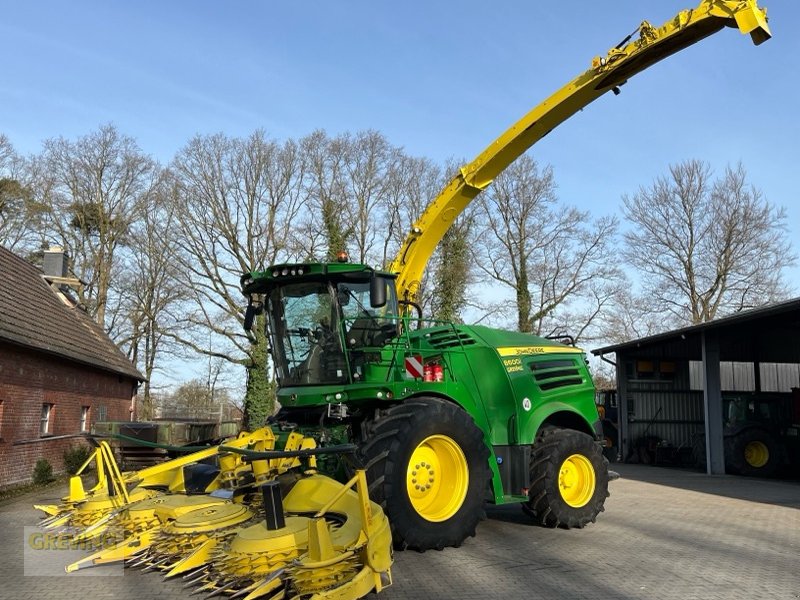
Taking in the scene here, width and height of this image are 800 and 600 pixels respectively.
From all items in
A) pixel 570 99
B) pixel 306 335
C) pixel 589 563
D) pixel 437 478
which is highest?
pixel 570 99

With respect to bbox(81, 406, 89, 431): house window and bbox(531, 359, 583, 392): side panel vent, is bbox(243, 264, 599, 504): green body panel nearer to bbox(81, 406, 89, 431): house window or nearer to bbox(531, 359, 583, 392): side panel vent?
bbox(531, 359, 583, 392): side panel vent

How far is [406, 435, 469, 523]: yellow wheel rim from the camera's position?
6500 mm

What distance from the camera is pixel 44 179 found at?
32406mm

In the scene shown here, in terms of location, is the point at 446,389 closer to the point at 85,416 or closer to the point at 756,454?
the point at 85,416

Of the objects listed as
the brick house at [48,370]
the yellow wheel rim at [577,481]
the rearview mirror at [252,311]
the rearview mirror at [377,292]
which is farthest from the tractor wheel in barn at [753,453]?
the brick house at [48,370]

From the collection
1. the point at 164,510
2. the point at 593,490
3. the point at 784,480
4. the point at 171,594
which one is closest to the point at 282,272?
the point at 164,510

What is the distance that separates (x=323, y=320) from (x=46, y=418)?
976cm

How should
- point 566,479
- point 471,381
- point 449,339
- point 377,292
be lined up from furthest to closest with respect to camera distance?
point 566,479, point 449,339, point 471,381, point 377,292

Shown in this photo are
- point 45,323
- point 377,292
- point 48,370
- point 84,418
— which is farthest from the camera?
point 84,418

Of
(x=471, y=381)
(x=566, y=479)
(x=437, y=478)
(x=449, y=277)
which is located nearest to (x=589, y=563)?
(x=437, y=478)

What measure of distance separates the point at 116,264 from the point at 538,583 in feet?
107

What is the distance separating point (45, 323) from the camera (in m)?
15.0

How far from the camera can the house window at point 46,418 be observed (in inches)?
549

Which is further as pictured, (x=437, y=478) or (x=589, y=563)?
(x=437, y=478)
